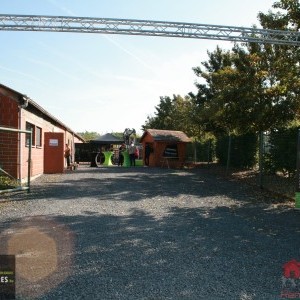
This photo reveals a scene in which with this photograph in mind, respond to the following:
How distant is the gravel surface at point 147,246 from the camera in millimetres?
3982

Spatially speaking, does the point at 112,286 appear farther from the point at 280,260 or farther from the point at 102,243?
the point at 280,260

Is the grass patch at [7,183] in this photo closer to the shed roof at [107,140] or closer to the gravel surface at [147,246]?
the gravel surface at [147,246]

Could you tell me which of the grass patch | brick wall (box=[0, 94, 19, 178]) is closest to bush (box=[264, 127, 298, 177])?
the grass patch

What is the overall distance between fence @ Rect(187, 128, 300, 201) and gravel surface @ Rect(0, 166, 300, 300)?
94.2 inches

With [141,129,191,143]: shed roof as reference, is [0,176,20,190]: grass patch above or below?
below

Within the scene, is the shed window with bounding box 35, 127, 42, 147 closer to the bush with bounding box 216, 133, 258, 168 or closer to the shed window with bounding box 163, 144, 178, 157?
the bush with bounding box 216, 133, 258, 168

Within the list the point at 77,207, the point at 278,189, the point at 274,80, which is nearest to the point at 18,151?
the point at 77,207

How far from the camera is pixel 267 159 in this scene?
15.8 m

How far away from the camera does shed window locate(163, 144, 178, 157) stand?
91.2 feet

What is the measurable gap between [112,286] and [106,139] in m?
38.9

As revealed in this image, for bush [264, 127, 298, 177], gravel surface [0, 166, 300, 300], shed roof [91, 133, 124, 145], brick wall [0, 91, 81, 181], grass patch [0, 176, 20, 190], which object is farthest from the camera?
shed roof [91, 133, 124, 145]

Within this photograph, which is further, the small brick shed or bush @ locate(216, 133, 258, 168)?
the small brick shed

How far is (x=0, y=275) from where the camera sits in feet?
13.3

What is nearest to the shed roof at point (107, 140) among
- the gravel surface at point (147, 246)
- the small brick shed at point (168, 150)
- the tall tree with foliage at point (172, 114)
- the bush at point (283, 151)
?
the tall tree with foliage at point (172, 114)
